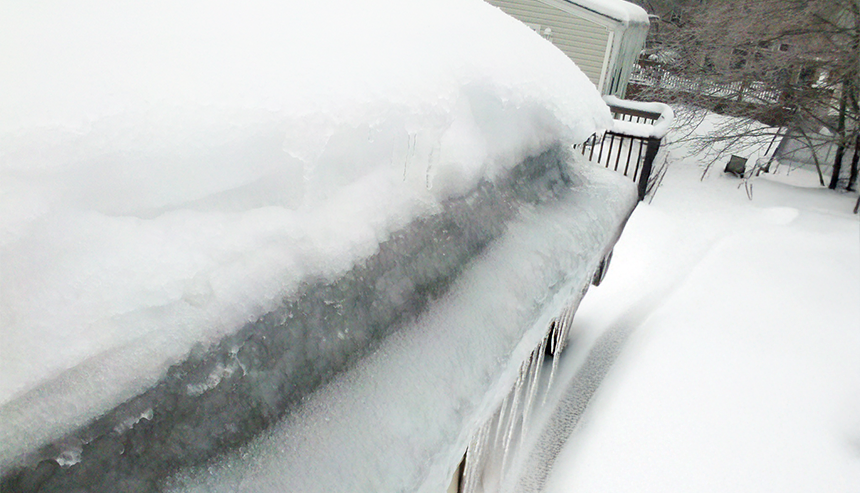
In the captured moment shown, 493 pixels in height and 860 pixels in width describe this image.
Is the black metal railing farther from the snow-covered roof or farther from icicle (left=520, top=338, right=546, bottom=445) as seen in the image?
icicle (left=520, top=338, right=546, bottom=445)

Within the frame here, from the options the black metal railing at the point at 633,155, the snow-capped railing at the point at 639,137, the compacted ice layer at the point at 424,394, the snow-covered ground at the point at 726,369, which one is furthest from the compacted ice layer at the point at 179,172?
the black metal railing at the point at 633,155

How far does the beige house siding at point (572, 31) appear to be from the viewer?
11.2 meters

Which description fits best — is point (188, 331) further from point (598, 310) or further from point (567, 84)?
point (598, 310)

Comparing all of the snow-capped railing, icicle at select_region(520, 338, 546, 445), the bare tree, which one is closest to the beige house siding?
the snow-capped railing

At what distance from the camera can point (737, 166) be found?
1061 centimetres

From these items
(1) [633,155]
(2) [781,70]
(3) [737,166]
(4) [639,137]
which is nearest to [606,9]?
(1) [633,155]

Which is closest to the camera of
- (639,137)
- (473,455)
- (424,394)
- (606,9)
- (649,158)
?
(424,394)

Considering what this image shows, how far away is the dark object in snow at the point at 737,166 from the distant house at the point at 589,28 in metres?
3.03

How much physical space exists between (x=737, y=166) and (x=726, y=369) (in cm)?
830

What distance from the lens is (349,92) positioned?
1184mm

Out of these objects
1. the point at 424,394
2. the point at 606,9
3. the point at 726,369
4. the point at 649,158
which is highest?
the point at 606,9

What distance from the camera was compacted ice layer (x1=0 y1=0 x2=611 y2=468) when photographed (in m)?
0.72

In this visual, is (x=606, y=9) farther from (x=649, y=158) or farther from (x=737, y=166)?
(x=649, y=158)

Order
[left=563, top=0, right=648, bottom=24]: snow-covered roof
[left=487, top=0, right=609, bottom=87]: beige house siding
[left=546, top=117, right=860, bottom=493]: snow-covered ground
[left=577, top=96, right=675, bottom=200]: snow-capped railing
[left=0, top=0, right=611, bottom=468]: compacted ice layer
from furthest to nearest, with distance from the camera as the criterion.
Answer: [left=487, top=0, right=609, bottom=87]: beige house siding → [left=563, top=0, right=648, bottom=24]: snow-covered roof → [left=577, top=96, right=675, bottom=200]: snow-capped railing → [left=546, top=117, right=860, bottom=493]: snow-covered ground → [left=0, top=0, right=611, bottom=468]: compacted ice layer
